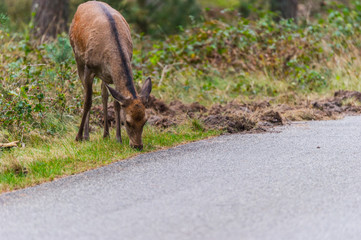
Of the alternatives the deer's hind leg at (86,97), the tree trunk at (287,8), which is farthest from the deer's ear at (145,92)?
the tree trunk at (287,8)

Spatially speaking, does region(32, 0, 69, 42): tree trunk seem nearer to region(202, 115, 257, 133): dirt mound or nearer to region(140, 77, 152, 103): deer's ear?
region(202, 115, 257, 133): dirt mound

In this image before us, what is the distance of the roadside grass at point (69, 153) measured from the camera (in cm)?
653

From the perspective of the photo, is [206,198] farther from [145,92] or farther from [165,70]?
[165,70]

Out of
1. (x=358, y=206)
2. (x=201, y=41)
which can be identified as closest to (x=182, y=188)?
(x=358, y=206)

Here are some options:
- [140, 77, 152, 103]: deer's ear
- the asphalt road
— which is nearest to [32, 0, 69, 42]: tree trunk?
[140, 77, 152, 103]: deer's ear

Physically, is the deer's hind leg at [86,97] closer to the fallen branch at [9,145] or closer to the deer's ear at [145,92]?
the fallen branch at [9,145]

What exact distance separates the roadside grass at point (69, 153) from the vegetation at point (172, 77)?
0.04 ft

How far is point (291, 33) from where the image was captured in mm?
15758

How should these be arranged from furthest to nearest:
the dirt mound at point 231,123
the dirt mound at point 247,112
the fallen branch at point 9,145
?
the dirt mound at point 247,112 → the dirt mound at point 231,123 → the fallen branch at point 9,145

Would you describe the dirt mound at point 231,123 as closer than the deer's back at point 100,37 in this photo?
No

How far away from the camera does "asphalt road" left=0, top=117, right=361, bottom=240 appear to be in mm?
4410

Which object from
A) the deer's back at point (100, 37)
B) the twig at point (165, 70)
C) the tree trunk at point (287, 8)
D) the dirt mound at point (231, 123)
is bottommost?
the tree trunk at point (287, 8)

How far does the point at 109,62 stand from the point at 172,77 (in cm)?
565

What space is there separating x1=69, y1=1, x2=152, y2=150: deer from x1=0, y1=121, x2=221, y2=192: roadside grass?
31 centimetres
